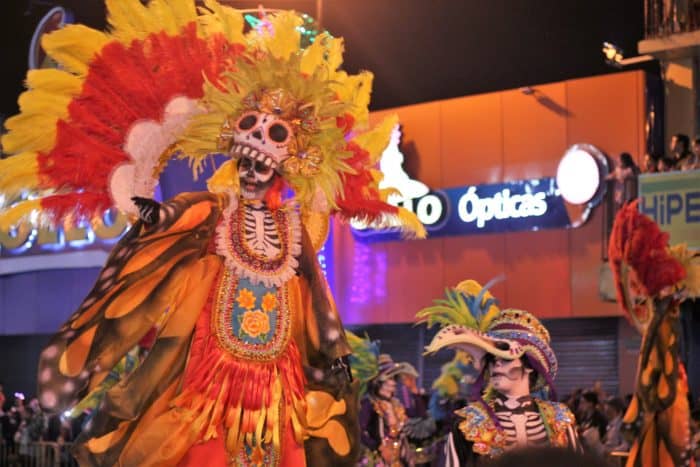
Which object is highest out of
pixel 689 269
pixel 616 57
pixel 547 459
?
pixel 616 57

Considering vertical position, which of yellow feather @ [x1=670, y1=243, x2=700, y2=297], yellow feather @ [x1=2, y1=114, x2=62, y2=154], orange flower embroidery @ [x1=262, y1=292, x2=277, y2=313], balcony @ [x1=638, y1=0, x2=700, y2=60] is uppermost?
balcony @ [x1=638, y1=0, x2=700, y2=60]

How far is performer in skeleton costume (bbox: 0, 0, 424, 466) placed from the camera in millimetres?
5457

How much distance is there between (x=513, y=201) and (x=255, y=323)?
10536 mm

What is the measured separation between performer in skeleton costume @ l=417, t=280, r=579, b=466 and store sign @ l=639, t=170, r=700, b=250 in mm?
6279

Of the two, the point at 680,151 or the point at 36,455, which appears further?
the point at 36,455

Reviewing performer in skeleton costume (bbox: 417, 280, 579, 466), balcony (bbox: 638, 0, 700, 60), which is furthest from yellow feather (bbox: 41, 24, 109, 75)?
balcony (bbox: 638, 0, 700, 60)

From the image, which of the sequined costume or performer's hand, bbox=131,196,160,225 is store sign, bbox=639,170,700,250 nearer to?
the sequined costume

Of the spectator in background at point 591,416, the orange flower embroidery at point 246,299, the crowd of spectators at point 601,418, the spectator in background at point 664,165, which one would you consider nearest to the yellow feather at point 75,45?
the orange flower embroidery at point 246,299

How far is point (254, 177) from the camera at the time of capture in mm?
5801

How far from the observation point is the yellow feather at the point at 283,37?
236 inches

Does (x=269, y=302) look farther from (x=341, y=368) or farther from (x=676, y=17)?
(x=676, y=17)

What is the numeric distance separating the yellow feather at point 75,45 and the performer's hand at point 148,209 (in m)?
0.66

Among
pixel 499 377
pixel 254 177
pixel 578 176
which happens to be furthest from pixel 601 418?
pixel 254 177

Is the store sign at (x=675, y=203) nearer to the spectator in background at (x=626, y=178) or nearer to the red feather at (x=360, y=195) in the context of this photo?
the spectator in background at (x=626, y=178)
